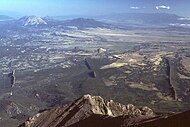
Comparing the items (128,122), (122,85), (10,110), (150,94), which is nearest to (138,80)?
(122,85)

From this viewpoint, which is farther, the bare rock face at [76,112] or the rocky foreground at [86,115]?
the bare rock face at [76,112]

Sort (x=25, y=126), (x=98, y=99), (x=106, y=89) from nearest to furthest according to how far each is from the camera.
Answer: (x=25, y=126) < (x=98, y=99) < (x=106, y=89)

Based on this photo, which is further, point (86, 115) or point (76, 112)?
point (76, 112)

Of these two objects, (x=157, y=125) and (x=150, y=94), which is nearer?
(x=157, y=125)

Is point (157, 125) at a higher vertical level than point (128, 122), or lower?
higher

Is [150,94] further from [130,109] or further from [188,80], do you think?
[130,109]

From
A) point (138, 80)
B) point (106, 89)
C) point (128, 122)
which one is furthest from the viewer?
point (138, 80)

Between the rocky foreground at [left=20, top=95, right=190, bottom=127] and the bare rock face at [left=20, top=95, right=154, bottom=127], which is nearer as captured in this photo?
the rocky foreground at [left=20, top=95, right=190, bottom=127]

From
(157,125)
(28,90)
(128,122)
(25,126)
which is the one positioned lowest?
(28,90)

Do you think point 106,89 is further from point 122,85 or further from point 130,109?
point 130,109
